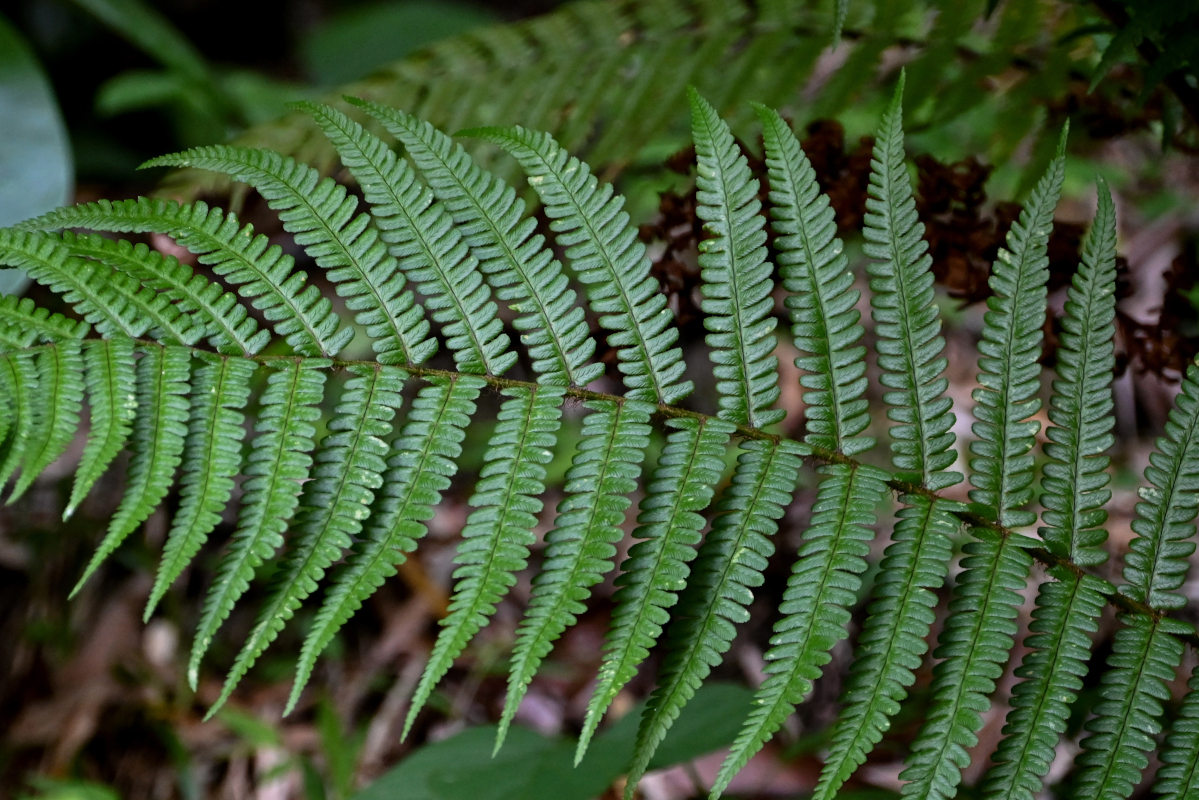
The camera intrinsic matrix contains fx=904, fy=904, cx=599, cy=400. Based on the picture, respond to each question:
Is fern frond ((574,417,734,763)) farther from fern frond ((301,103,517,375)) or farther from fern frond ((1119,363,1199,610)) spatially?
fern frond ((1119,363,1199,610))

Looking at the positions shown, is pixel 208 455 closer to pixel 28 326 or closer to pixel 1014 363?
pixel 28 326

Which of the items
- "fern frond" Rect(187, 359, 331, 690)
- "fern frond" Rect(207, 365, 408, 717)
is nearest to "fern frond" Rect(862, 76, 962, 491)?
"fern frond" Rect(207, 365, 408, 717)

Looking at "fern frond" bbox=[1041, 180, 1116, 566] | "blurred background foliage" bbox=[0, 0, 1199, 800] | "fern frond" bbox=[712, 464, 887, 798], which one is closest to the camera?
"fern frond" bbox=[712, 464, 887, 798]

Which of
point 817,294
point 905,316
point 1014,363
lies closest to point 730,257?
point 817,294

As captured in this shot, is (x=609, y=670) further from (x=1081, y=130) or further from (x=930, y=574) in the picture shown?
(x=1081, y=130)

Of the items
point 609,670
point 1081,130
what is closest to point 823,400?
point 609,670

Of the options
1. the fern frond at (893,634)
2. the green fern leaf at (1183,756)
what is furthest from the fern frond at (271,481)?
the green fern leaf at (1183,756)
